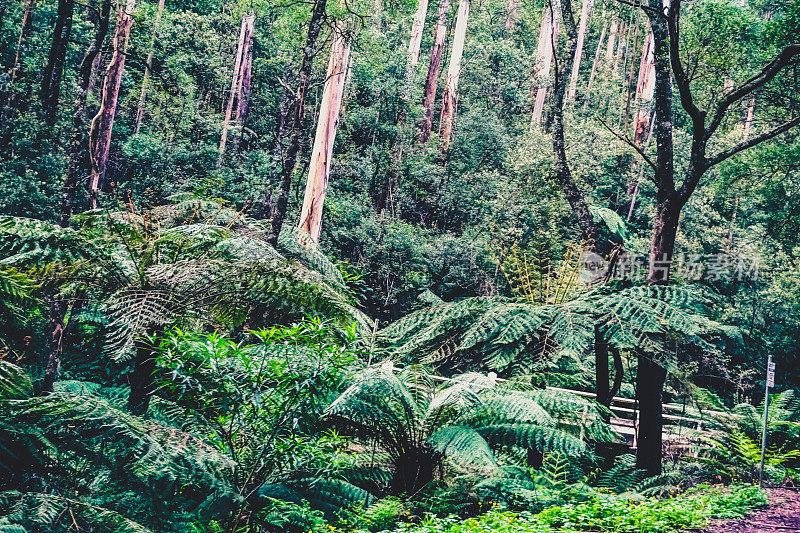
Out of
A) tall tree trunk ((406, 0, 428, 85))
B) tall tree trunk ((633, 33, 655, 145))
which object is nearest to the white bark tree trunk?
tall tree trunk ((406, 0, 428, 85))

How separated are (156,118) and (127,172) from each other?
219 cm

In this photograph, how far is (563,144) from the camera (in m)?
8.70

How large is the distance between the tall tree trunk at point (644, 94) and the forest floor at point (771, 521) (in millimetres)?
13297

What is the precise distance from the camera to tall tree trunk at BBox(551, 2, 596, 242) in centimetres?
820

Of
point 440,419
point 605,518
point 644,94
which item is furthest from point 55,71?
point 644,94

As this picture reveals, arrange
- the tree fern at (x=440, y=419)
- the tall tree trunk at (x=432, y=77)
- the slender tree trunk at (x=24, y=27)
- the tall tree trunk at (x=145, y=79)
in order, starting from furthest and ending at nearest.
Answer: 1. the tall tree trunk at (x=432, y=77)
2. the tall tree trunk at (x=145, y=79)
3. the slender tree trunk at (x=24, y=27)
4. the tree fern at (x=440, y=419)

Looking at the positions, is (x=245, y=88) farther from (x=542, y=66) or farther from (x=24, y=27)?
(x=542, y=66)

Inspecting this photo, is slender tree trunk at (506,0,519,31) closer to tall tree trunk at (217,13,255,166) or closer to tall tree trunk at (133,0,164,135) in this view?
tall tree trunk at (217,13,255,166)

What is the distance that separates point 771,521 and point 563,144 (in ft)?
17.9

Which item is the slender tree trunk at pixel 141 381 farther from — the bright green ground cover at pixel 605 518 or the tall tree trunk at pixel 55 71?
the tall tree trunk at pixel 55 71

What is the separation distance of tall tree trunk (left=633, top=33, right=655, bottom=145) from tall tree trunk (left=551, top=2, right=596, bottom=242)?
968 centimetres

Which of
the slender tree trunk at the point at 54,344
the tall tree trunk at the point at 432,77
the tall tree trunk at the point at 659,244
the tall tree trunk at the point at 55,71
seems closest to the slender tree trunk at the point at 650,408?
the tall tree trunk at the point at 659,244

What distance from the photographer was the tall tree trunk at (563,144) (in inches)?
323

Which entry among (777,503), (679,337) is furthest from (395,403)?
(777,503)
